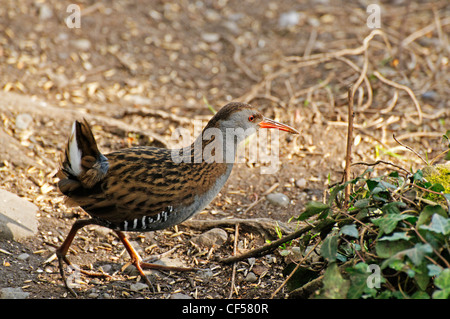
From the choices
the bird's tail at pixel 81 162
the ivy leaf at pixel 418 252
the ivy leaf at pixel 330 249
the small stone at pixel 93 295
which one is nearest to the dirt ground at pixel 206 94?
the small stone at pixel 93 295

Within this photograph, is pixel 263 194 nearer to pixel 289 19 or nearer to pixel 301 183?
pixel 301 183

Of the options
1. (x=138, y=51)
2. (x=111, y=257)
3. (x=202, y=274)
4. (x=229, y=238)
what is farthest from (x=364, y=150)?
(x=138, y=51)

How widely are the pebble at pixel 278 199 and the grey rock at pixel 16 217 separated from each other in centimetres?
205

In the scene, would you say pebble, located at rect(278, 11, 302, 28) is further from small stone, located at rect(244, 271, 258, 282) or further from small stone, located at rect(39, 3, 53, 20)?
small stone, located at rect(244, 271, 258, 282)

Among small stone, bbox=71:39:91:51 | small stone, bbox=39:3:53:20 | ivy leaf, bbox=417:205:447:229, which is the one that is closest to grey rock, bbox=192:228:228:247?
ivy leaf, bbox=417:205:447:229

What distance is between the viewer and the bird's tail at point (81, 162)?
11.8ft

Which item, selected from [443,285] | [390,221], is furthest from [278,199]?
[443,285]

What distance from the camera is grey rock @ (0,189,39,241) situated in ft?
13.2

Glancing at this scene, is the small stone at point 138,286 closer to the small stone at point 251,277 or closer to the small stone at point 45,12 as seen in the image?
the small stone at point 251,277

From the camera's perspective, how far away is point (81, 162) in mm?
3656

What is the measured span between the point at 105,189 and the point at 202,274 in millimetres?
963

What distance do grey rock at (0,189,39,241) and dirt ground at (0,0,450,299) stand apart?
78mm

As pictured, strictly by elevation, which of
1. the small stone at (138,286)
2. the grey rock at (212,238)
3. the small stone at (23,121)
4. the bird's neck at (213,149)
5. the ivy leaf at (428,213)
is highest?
the small stone at (23,121)

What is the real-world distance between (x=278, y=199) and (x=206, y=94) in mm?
2471
